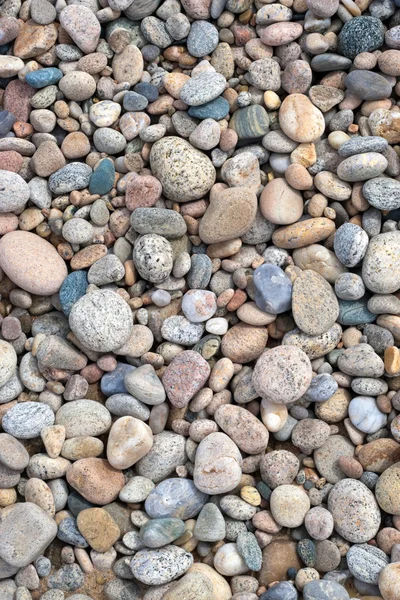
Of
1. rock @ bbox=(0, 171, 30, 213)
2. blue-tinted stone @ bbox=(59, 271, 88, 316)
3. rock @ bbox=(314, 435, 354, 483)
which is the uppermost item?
rock @ bbox=(0, 171, 30, 213)

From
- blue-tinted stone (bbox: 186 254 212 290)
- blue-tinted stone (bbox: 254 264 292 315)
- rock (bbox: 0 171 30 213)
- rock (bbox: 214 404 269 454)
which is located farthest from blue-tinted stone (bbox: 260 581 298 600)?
rock (bbox: 0 171 30 213)

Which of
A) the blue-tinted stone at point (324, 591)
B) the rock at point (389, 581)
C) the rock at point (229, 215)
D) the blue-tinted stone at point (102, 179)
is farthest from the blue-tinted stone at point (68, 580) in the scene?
the blue-tinted stone at point (102, 179)

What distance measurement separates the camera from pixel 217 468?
234 centimetres

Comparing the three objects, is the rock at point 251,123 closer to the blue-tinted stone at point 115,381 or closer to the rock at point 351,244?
the rock at point 351,244

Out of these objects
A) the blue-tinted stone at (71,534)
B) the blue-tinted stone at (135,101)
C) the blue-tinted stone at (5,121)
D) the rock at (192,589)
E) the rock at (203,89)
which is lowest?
the blue-tinted stone at (71,534)

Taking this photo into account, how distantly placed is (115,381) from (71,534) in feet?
1.97

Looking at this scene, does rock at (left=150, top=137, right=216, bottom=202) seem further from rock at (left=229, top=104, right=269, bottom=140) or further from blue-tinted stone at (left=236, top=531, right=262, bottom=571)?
blue-tinted stone at (left=236, top=531, right=262, bottom=571)

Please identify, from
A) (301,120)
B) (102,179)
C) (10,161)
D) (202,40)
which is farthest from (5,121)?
(301,120)

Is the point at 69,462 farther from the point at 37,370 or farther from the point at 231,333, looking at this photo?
the point at 231,333

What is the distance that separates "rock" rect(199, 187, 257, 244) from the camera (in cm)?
256

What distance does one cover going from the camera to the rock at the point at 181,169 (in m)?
2.64

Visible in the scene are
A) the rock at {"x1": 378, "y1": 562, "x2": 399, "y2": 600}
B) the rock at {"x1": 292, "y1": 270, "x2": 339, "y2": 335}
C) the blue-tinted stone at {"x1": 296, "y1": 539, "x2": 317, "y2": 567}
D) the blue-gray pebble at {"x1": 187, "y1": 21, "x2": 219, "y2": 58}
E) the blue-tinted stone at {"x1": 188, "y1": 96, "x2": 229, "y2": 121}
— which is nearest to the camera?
the rock at {"x1": 378, "y1": 562, "x2": 399, "y2": 600}

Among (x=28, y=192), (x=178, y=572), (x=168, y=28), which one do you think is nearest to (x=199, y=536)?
(x=178, y=572)

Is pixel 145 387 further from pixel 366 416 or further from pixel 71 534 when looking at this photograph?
pixel 366 416
